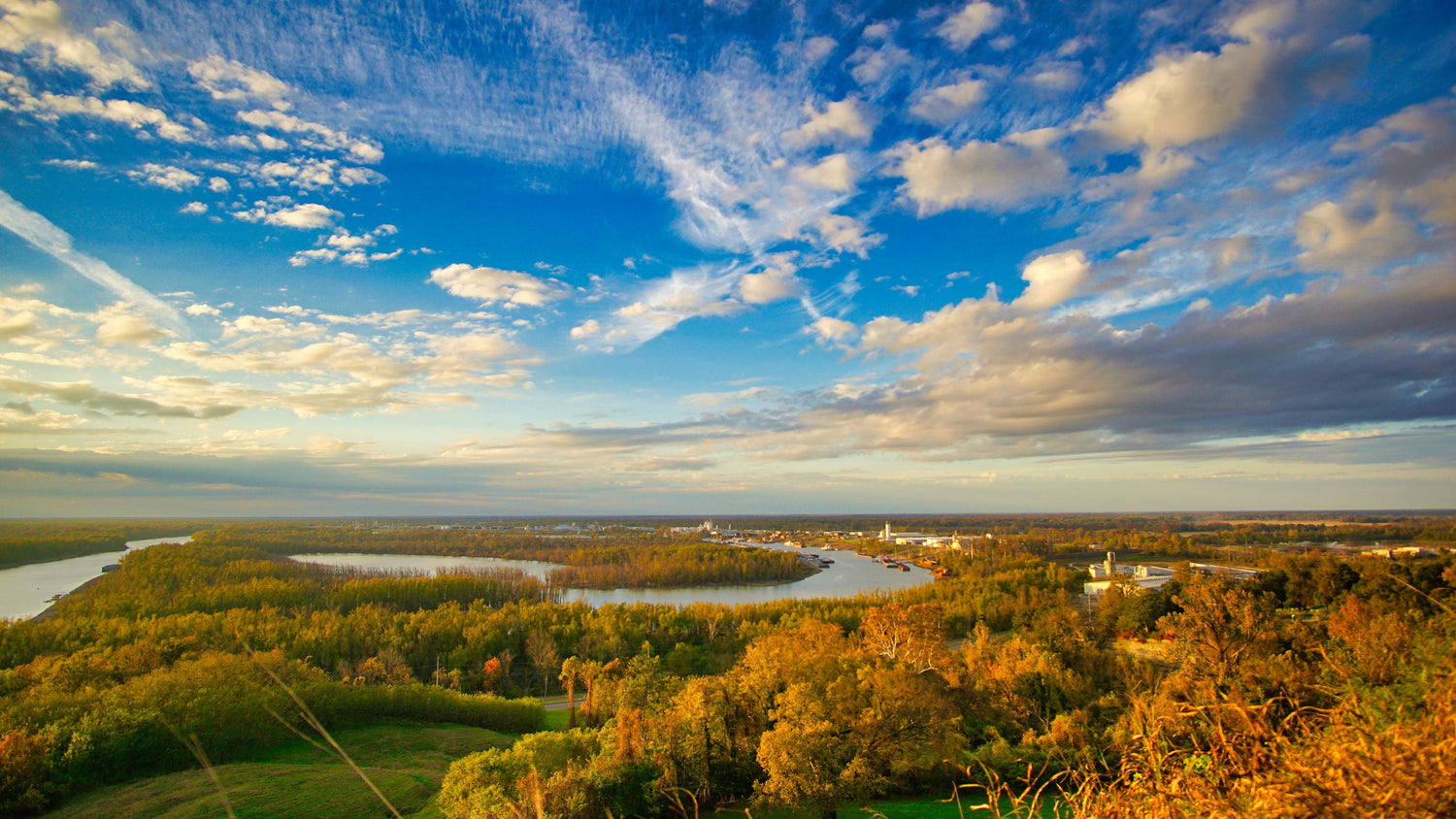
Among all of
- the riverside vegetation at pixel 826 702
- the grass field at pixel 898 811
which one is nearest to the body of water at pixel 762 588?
the riverside vegetation at pixel 826 702

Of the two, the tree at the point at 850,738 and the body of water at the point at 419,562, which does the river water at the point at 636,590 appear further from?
the tree at the point at 850,738

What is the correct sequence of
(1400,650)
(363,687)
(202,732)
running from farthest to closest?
(363,687), (202,732), (1400,650)

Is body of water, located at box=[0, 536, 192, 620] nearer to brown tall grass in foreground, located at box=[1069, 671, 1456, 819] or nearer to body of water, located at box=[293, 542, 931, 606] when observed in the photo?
body of water, located at box=[293, 542, 931, 606]

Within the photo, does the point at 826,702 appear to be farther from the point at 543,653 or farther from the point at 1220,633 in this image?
the point at 543,653

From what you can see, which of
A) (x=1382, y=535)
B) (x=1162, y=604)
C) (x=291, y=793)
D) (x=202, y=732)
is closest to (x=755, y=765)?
(x=291, y=793)

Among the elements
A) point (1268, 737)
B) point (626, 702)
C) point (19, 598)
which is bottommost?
point (19, 598)

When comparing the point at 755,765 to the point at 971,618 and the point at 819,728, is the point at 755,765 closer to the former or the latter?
the point at 819,728
